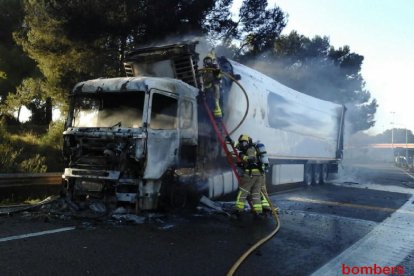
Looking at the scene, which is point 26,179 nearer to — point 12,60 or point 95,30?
point 95,30

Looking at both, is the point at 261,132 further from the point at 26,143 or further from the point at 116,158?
the point at 26,143

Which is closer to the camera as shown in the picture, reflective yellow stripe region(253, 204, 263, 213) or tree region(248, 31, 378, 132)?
reflective yellow stripe region(253, 204, 263, 213)

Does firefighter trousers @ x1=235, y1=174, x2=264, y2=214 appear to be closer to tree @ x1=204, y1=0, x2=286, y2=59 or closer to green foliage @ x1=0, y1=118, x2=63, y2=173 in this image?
green foliage @ x1=0, y1=118, x2=63, y2=173

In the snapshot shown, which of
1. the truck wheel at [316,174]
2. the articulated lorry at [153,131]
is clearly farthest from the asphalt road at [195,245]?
the truck wheel at [316,174]

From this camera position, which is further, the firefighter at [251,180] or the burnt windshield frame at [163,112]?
the firefighter at [251,180]

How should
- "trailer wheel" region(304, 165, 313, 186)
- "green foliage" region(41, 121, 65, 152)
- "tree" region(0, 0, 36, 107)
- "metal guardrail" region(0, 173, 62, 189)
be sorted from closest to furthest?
1. "metal guardrail" region(0, 173, 62, 189)
2. "trailer wheel" region(304, 165, 313, 186)
3. "green foliage" region(41, 121, 65, 152)
4. "tree" region(0, 0, 36, 107)

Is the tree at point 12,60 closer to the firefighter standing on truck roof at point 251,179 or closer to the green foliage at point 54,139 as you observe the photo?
→ the green foliage at point 54,139

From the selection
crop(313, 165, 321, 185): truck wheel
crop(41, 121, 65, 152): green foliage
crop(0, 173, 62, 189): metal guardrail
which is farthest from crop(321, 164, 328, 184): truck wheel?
crop(41, 121, 65, 152): green foliage

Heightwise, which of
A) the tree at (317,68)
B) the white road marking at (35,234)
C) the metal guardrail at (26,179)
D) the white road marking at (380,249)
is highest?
the tree at (317,68)

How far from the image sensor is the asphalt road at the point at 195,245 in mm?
4664

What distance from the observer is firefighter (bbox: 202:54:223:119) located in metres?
9.32

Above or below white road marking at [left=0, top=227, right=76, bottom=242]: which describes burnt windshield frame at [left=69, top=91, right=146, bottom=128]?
above

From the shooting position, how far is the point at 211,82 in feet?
30.9

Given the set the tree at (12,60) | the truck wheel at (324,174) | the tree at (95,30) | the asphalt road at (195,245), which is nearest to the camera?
the asphalt road at (195,245)
